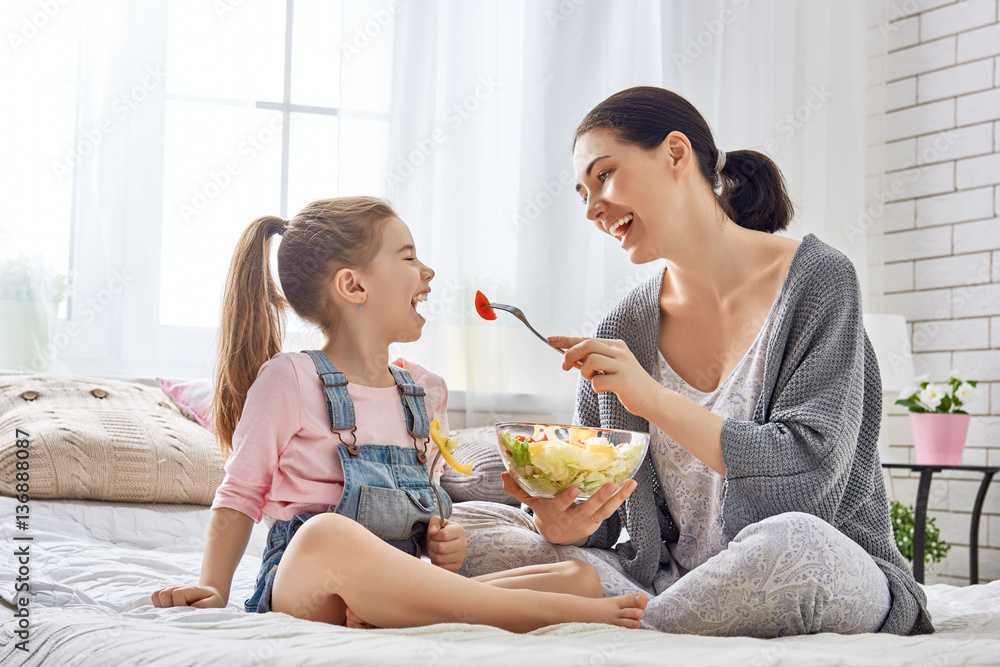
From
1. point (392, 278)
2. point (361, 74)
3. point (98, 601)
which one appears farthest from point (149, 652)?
point (361, 74)

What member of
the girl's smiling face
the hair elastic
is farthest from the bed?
the hair elastic

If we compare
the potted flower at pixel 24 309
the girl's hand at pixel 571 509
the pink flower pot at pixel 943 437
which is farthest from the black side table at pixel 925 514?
the potted flower at pixel 24 309

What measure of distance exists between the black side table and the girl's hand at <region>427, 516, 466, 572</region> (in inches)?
72.8

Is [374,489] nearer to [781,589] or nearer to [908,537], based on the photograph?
[781,589]

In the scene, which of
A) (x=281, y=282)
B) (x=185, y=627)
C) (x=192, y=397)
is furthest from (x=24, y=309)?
(x=185, y=627)

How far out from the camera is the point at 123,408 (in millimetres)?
1916

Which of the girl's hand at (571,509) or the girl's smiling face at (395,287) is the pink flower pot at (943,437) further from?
the girl's smiling face at (395,287)

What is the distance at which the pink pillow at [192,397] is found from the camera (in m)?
2.13

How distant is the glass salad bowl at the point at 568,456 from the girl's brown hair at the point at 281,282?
1.48ft

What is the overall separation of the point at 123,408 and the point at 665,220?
1244 mm

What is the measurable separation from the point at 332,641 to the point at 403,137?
2.09 m

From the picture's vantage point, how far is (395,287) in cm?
148

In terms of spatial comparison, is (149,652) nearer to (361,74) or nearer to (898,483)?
(361,74)

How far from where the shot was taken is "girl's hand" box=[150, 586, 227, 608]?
1.12 m
